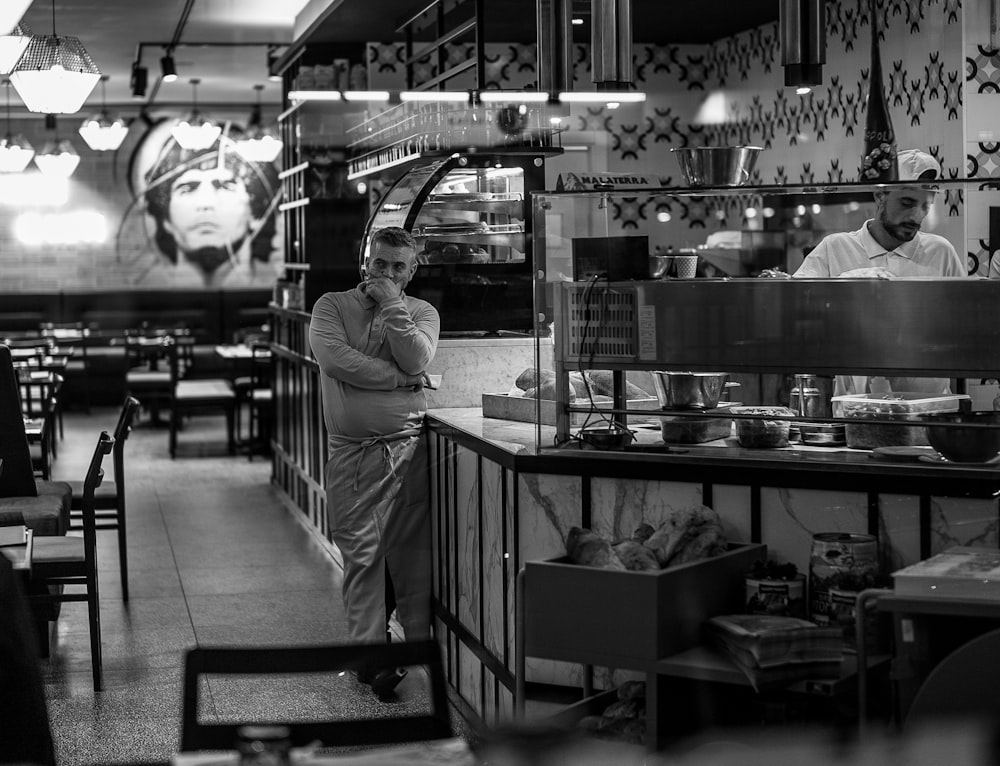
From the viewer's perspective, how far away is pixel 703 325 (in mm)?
3361

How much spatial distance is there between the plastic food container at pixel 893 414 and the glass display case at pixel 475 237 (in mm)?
2412

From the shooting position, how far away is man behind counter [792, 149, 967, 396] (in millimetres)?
3258

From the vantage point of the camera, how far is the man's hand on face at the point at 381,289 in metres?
4.70

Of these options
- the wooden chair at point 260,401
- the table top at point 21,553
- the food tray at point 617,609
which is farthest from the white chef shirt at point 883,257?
the wooden chair at point 260,401

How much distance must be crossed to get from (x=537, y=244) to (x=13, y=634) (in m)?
1.79

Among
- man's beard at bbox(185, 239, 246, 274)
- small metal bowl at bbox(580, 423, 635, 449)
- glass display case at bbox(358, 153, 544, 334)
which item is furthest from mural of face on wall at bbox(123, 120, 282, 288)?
small metal bowl at bbox(580, 423, 635, 449)

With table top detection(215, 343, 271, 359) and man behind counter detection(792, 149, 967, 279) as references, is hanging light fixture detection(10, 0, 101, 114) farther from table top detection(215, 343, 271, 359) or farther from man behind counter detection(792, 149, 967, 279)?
table top detection(215, 343, 271, 359)

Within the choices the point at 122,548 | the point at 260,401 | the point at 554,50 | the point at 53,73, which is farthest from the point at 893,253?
the point at 260,401

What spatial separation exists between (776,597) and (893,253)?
1.00 meters

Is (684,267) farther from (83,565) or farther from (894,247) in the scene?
(83,565)

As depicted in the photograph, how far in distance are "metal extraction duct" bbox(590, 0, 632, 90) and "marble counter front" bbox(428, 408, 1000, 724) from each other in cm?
110

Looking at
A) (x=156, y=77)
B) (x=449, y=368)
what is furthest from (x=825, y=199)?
(x=156, y=77)

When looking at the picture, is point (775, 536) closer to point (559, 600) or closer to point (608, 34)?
point (559, 600)

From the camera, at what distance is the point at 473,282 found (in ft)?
18.6
